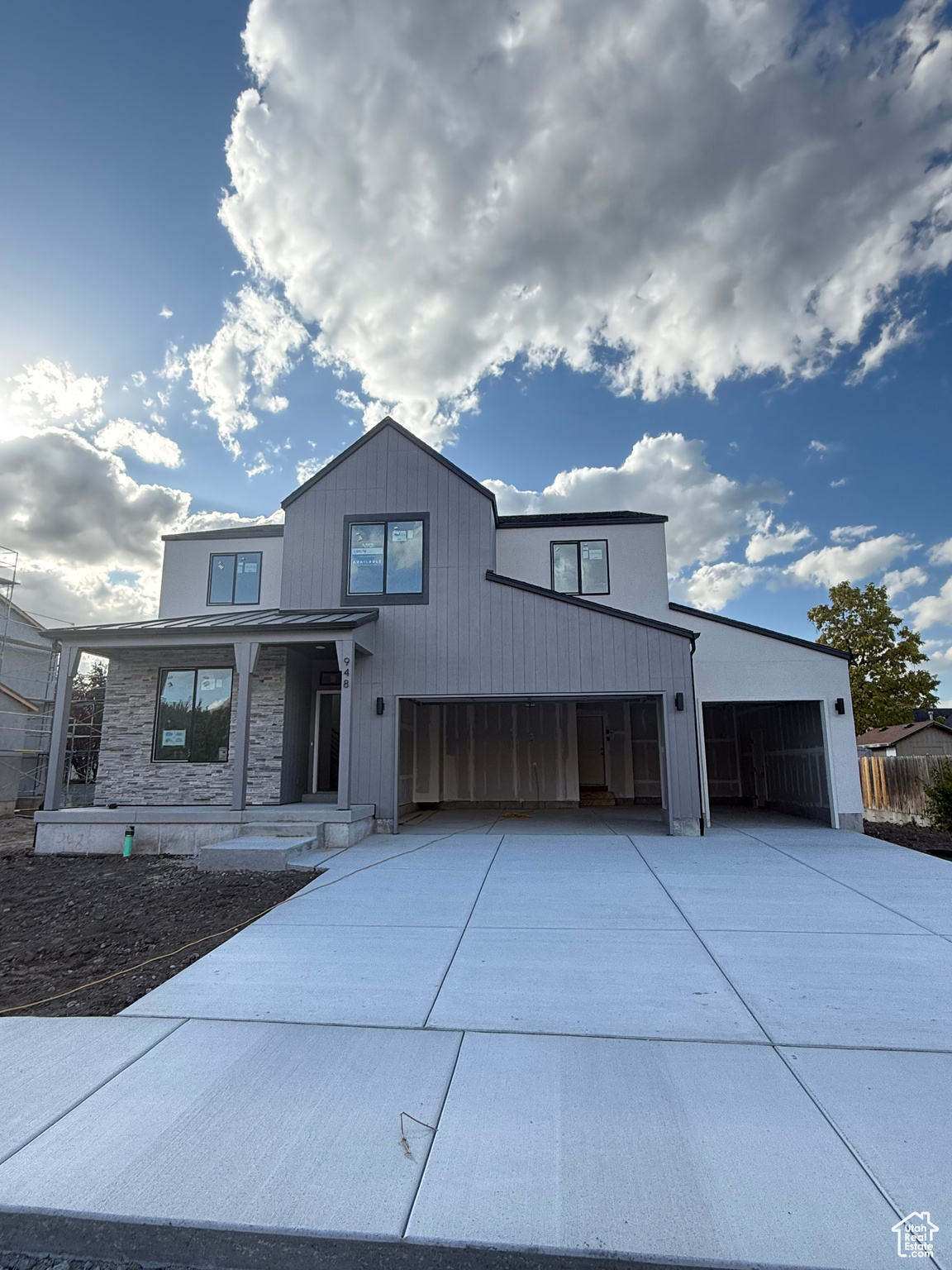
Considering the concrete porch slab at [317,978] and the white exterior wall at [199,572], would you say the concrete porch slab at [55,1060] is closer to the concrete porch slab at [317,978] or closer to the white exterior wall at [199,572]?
the concrete porch slab at [317,978]

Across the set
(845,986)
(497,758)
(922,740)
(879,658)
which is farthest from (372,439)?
(879,658)

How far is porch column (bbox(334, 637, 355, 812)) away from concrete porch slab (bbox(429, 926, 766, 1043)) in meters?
4.94

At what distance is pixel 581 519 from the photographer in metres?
13.9

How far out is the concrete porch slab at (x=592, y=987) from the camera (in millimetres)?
3465

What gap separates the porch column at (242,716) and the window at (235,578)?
17.0ft

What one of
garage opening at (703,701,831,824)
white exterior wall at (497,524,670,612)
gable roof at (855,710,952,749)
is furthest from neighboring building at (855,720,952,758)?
white exterior wall at (497,524,670,612)

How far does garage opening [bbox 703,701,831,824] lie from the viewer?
40.2 feet

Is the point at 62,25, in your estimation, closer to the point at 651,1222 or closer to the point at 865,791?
the point at 651,1222

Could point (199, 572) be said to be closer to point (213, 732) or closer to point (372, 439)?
point (213, 732)

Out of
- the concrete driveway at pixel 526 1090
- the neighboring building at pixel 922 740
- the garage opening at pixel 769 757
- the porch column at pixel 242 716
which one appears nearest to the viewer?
the concrete driveway at pixel 526 1090

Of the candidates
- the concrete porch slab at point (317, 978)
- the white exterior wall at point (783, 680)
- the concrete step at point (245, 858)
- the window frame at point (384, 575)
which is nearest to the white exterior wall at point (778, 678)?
the white exterior wall at point (783, 680)

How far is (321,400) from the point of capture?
45.8 ft
